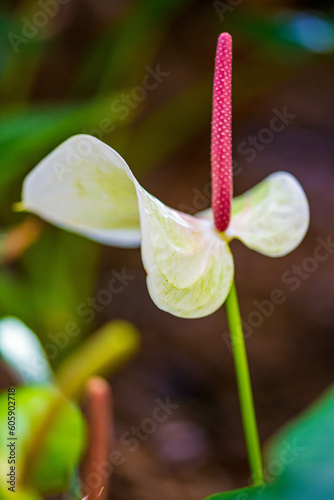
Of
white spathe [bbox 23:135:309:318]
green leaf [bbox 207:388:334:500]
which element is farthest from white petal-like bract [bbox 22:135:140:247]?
green leaf [bbox 207:388:334:500]

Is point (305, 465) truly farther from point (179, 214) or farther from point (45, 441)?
point (45, 441)

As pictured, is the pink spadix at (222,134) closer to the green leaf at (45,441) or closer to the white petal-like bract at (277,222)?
the white petal-like bract at (277,222)

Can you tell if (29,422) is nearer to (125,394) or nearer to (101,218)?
(101,218)

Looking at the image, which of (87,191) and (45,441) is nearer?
(87,191)

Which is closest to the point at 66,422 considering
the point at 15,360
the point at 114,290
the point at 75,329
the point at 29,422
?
the point at 29,422

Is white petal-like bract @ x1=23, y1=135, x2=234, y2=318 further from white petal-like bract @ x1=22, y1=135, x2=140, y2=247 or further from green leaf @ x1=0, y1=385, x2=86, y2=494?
green leaf @ x1=0, y1=385, x2=86, y2=494

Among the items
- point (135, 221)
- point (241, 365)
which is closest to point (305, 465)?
point (241, 365)

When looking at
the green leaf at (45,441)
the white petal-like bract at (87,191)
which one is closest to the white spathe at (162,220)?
the white petal-like bract at (87,191)
